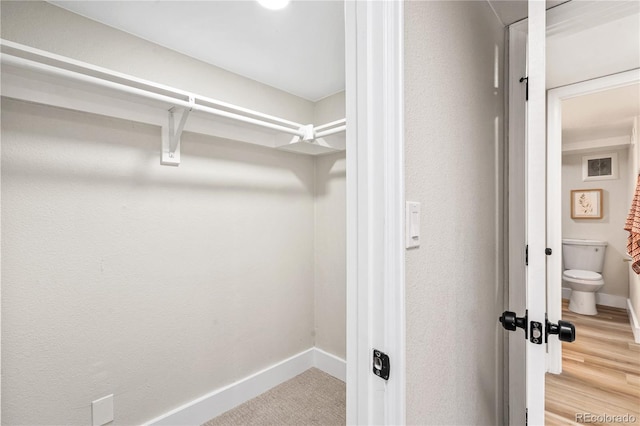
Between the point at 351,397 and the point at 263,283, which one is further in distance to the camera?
the point at 263,283

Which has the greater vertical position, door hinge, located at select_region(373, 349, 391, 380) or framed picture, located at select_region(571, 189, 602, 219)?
framed picture, located at select_region(571, 189, 602, 219)

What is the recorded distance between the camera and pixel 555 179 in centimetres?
202

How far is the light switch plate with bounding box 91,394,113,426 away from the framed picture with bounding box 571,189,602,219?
4.06m

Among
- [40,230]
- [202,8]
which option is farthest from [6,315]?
[202,8]

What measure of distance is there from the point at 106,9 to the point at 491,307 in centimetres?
228

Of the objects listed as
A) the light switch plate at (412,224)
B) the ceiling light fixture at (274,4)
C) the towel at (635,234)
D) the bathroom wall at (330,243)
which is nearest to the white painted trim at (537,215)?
the light switch plate at (412,224)

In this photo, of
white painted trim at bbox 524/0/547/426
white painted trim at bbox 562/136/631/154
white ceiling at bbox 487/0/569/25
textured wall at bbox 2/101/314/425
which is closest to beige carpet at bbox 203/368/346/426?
textured wall at bbox 2/101/314/425

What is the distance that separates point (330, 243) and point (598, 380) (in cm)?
192

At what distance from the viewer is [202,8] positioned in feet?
4.50

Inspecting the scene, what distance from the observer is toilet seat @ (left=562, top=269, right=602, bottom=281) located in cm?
286

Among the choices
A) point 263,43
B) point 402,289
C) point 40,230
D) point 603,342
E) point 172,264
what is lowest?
point 603,342

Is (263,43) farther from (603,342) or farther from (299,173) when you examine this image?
(603,342)

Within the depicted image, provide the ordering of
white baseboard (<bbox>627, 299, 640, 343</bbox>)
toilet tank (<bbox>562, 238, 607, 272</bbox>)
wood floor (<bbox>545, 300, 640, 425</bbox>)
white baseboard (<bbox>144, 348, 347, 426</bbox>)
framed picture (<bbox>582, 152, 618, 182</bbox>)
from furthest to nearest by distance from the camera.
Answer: toilet tank (<bbox>562, 238, 607, 272</bbox>) → framed picture (<bbox>582, 152, 618, 182</bbox>) → white baseboard (<bbox>627, 299, 640, 343</bbox>) → white baseboard (<bbox>144, 348, 347, 426</bbox>) → wood floor (<bbox>545, 300, 640, 425</bbox>)

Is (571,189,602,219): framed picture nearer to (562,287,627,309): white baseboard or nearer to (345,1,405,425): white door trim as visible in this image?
(562,287,627,309): white baseboard
